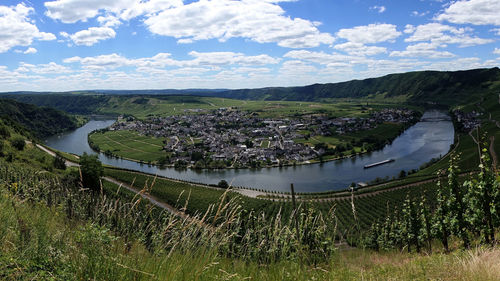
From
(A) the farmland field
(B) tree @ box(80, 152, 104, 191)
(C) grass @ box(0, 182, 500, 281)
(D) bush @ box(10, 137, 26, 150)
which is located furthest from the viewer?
(A) the farmland field

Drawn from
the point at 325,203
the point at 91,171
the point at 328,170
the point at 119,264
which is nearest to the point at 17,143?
the point at 91,171

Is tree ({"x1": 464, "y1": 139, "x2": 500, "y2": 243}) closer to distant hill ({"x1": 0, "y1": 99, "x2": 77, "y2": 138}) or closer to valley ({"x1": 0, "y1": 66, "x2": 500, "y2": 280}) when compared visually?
valley ({"x1": 0, "y1": 66, "x2": 500, "y2": 280})

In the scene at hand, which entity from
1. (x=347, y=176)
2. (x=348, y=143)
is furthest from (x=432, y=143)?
(x=347, y=176)

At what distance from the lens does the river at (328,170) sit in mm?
66312

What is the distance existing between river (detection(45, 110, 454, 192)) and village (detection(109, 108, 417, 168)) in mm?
6048

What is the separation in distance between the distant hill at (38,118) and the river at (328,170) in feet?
152

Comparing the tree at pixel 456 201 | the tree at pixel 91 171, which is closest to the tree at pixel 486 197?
the tree at pixel 456 201

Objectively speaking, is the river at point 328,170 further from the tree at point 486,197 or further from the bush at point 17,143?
the tree at point 486,197

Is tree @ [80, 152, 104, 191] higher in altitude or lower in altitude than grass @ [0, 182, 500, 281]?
lower

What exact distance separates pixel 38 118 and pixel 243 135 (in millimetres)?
104085

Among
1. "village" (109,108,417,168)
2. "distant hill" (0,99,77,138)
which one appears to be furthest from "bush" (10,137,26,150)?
"distant hill" (0,99,77,138)

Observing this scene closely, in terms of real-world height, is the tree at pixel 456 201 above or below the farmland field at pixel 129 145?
above

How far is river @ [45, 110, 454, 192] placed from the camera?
218 ft

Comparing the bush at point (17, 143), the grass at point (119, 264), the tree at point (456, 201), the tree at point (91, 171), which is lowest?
the tree at point (91, 171)
